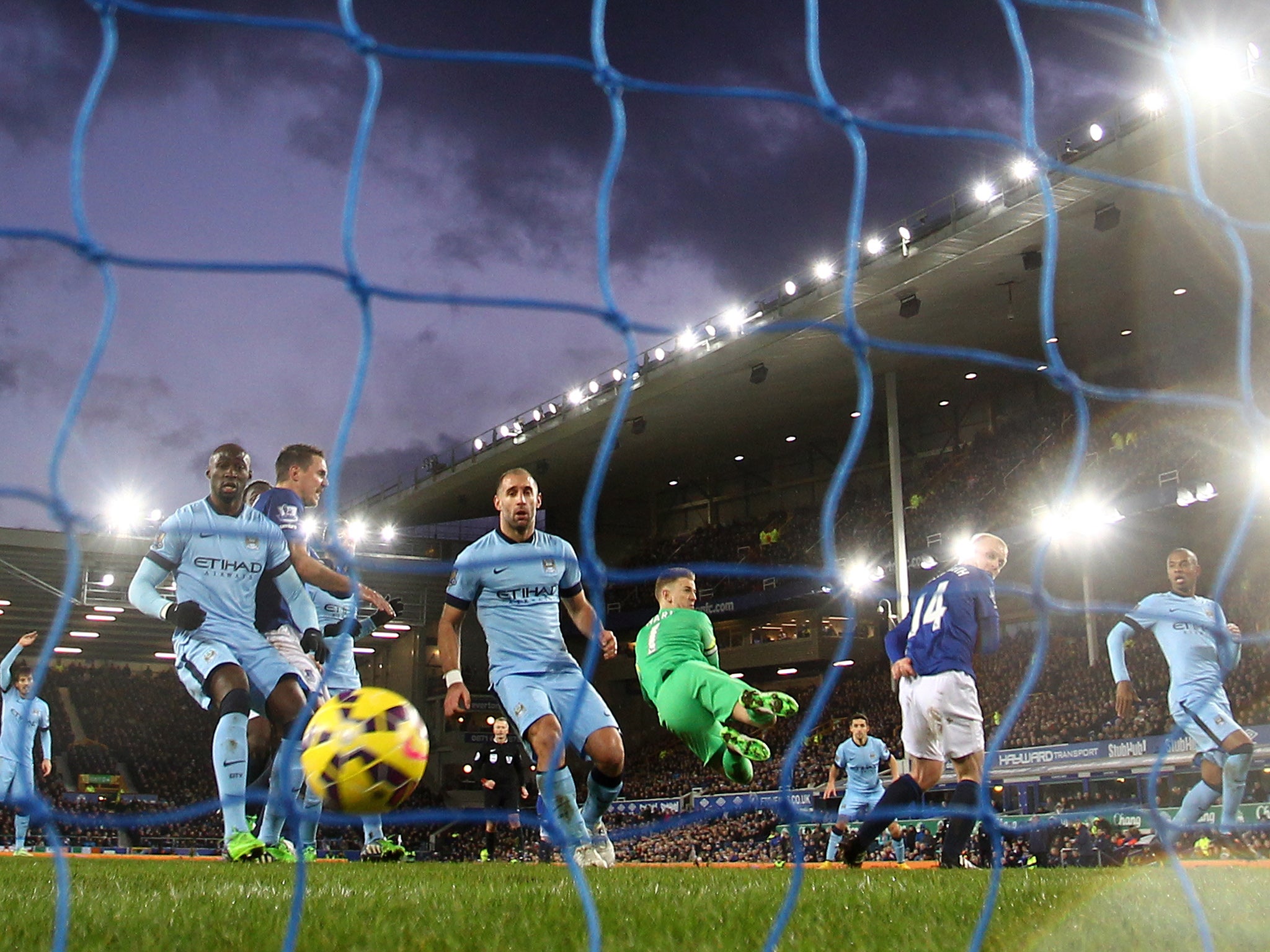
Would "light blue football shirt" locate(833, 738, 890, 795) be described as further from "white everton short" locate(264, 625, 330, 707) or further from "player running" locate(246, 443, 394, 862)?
"white everton short" locate(264, 625, 330, 707)

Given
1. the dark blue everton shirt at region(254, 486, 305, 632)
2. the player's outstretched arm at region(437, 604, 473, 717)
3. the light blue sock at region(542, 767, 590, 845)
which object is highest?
the dark blue everton shirt at region(254, 486, 305, 632)

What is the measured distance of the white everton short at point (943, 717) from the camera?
5.97 meters

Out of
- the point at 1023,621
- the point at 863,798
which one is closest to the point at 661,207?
the point at 863,798

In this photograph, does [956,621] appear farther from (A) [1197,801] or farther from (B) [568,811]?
(A) [1197,801]

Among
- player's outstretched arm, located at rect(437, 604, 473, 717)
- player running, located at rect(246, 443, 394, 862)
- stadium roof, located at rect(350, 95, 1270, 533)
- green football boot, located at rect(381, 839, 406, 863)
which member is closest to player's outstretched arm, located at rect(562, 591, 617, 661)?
player's outstretched arm, located at rect(437, 604, 473, 717)

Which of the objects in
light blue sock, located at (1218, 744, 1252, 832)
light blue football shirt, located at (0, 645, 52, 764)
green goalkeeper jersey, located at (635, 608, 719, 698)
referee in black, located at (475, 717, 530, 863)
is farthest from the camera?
referee in black, located at (475, 717, 530, 863)

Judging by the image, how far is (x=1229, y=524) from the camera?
2269cm

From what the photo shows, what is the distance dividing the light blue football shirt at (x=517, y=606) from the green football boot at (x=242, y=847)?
4.69 feet

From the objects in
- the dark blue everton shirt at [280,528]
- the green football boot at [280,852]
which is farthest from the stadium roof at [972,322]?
the green football boot at [280,852]

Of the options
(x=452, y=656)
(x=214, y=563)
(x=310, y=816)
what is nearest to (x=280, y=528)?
(x=214, y=563)

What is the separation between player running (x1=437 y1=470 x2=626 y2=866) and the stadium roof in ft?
36.0

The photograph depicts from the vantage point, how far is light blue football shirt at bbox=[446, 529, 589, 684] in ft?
18.3

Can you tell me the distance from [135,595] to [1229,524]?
22285 mm

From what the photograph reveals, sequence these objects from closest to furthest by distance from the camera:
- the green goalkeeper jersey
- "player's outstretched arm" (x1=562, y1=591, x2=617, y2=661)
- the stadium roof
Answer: "player's outstretched arm" (x1=562, y1=591, x2=617, y2=661) → the green goalkeeper jersey → the stadium roof
